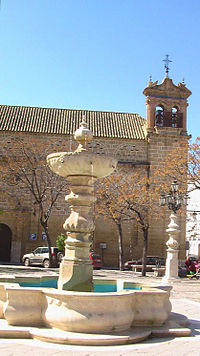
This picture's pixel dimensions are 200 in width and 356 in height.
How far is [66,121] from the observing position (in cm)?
3100

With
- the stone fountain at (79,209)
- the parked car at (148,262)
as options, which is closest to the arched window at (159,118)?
the parked car at (148,262)

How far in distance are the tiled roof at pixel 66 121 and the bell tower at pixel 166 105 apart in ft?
4.87

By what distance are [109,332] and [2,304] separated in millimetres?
1701

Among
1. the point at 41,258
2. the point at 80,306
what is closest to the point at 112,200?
the point at 41,258

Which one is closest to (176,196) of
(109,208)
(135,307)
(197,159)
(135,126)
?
(197,159)

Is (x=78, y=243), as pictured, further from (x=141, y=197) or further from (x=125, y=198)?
(x=141, y=197)

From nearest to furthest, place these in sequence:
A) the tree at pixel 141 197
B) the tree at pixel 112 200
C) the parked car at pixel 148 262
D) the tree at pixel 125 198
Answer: the tree at pixel 141 197 < the tree at pixel 125 198 < the tree at pixel 112 200 < the parked car at pixel 148 262

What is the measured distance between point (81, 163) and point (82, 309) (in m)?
Result: 2.35

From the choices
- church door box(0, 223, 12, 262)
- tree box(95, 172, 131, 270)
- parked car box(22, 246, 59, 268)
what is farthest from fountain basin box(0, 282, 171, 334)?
church door box(0, 223, 12, 262)

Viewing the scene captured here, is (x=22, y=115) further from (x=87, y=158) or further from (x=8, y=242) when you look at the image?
(x=87, y=158)

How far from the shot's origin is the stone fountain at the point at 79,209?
6.79 metres

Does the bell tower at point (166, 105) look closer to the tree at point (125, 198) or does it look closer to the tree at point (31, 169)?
the tree at point (125, 198)

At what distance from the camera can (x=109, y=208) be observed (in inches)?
931

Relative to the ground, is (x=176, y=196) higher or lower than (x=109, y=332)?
higher
